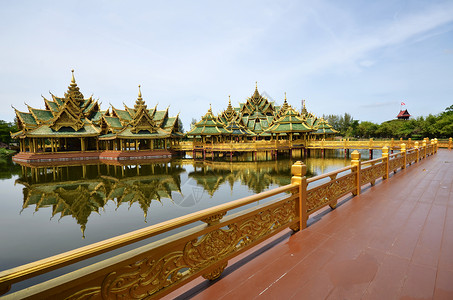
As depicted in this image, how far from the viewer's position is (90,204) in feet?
31.5

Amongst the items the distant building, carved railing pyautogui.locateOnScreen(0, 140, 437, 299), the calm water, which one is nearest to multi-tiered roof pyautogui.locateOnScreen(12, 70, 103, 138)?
the calm water

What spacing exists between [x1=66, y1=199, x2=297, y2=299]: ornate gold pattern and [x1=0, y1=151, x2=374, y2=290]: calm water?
5183mm

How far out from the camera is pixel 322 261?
301 cm

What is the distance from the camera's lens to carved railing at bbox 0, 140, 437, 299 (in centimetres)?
152

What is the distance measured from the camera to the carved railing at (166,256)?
1523mm

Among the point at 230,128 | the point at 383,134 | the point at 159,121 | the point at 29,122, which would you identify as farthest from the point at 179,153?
the point at 383,134

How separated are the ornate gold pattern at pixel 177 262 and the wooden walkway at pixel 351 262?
0.90 ft

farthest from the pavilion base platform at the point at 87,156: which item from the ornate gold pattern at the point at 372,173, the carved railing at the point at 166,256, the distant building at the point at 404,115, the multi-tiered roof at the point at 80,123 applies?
the distant building at the point at 404,115

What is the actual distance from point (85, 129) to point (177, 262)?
1296 inches

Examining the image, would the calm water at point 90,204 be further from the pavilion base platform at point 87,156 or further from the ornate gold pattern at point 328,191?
the pavilion base platform at point 87,156

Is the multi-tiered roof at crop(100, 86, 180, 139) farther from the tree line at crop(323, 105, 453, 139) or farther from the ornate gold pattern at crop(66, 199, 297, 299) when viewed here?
the tree line at crop(323, 105, 453, 139)

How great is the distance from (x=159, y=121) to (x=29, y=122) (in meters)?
15.8

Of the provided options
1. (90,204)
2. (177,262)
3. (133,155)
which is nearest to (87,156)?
(133,155)

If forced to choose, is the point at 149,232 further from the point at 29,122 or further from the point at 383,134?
the point at 383,134
